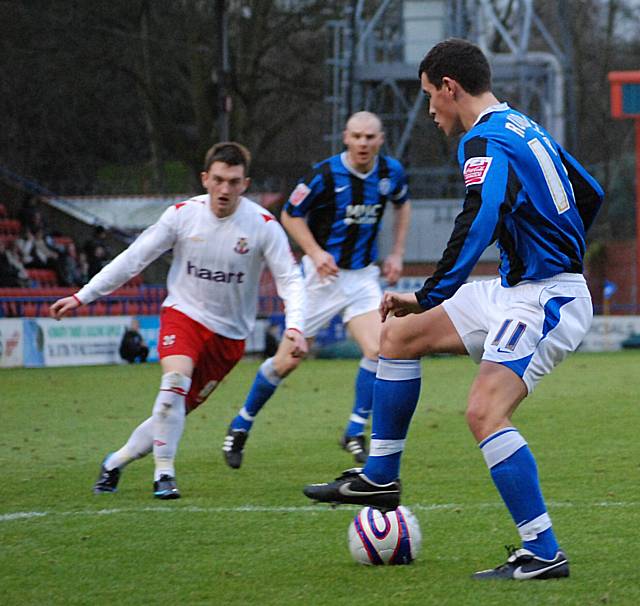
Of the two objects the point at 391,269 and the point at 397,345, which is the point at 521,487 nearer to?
the point at 397,345

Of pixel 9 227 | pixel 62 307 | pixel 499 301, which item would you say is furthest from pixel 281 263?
pixel 9 227

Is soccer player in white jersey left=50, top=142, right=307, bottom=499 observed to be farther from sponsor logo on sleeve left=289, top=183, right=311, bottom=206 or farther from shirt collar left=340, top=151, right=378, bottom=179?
shirt collar left=340, top=151, right=378, bottom=179

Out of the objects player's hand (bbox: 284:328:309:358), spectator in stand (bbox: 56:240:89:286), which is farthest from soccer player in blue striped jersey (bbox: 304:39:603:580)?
spectator in stand (bbox: 56:240:89:286)

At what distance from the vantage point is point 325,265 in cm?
884

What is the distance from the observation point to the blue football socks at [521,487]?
483 cm

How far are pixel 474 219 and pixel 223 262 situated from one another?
118 inches

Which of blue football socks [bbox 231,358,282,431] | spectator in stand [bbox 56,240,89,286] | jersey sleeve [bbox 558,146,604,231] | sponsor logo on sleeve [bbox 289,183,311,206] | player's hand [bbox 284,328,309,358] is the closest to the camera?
jersey sleeve [bbox 558,146,604,231]

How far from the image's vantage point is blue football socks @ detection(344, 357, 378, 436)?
29.2ft

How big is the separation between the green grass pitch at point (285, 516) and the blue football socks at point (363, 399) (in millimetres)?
244

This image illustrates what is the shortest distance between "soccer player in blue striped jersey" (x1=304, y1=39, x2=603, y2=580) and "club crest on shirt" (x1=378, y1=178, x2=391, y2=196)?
413 cm

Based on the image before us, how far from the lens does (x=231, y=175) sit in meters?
7.49

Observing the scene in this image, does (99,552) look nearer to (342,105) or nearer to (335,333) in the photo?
(335,333)

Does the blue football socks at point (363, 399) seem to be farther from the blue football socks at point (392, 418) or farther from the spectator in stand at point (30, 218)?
the spectator in stand at point (30, 218)

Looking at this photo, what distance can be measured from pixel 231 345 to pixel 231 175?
0.98m
